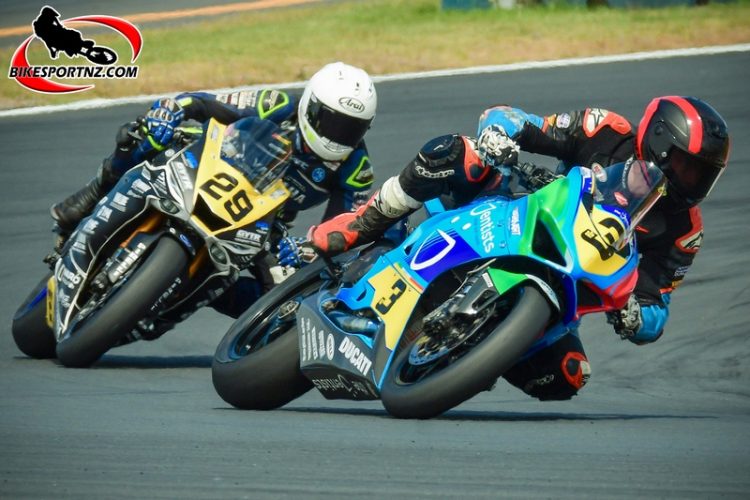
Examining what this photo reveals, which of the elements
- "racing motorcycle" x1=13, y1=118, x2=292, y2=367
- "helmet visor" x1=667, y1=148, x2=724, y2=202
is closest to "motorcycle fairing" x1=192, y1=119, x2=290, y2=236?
"racing motorcycle" x1=13, y1=118, x2=292, y2=367

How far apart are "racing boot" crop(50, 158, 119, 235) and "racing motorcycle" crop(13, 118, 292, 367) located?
46 centimetres

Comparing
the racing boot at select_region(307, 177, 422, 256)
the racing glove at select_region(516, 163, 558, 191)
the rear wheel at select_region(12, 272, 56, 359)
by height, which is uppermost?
the racing glove at select_region(516, 163, 558, 191)

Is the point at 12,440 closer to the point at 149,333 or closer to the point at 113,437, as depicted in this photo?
the point at 113,437

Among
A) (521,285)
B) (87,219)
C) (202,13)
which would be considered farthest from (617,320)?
(202,13)

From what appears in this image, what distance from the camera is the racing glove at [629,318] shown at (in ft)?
17.7

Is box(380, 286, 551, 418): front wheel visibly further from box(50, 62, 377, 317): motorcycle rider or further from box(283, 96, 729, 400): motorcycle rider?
box(50, 62, 377, 317): motorcycle rider

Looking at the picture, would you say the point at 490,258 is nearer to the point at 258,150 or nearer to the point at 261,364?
the point at 261,364

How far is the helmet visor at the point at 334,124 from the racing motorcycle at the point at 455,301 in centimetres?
89

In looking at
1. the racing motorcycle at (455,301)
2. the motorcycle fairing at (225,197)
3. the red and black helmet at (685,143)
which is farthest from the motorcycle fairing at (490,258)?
the motorcycle fairing at (225,197)

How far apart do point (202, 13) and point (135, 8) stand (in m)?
1.10

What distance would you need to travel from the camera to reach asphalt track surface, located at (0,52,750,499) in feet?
12.1

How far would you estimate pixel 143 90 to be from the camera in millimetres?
14156

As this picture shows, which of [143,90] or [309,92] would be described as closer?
[309,92]

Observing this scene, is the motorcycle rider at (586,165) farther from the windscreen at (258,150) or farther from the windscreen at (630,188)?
the windscreen at (258,150)
